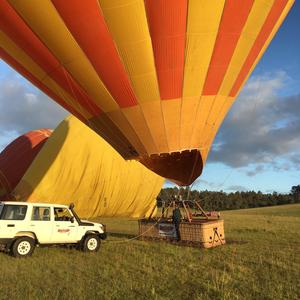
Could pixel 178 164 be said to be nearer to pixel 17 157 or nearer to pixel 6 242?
pixel 6 242

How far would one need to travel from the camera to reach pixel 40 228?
1185cm

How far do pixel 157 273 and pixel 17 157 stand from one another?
18.5m

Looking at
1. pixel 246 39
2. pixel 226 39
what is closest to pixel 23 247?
pixel 226 39

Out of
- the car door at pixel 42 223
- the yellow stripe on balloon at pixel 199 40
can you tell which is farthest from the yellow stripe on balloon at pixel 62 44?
the car door at pixel 42 223

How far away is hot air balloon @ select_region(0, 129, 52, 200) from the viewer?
23.2 m

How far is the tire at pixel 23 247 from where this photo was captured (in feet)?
36.3

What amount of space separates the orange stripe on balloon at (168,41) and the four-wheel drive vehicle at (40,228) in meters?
4.87

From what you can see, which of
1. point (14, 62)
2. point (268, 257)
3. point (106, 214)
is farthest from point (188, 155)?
point (106, 214)

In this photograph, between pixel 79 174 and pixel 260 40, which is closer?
pixel 260 40

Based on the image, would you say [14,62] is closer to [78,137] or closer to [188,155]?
[188,155]

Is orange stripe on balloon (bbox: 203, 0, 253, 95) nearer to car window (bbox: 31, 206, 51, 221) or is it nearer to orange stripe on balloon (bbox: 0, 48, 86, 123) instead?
orange stripe on balloon (bbox: 0, 48, 86, 123)

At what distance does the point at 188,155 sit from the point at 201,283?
5852 millimetres

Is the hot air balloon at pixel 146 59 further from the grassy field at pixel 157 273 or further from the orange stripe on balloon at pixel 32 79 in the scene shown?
the grassy field at pixel 157 273

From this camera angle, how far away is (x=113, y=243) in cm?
1421
